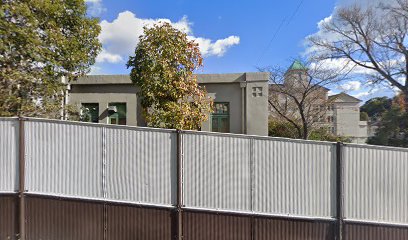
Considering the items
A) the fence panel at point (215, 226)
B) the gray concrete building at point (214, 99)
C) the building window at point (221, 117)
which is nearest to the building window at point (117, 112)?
the gray concrete building at point (214, 99)

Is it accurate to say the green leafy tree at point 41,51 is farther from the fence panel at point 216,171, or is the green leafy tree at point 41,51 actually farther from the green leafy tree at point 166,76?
the fence panel at point 216,171

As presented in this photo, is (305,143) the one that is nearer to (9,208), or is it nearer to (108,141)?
(108,141)

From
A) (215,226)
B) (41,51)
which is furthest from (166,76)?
(215,226)

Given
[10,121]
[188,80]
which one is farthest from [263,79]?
[10,121]

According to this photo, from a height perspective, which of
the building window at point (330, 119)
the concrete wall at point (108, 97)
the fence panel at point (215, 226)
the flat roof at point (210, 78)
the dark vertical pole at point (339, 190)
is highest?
→ the flat roof at point (210, 78)

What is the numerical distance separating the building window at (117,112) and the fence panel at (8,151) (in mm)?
8654

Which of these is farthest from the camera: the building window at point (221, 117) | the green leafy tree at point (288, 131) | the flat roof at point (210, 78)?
the green leafy tree at point (288, 131)

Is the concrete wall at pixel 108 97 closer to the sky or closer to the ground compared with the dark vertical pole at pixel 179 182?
closer to the sky

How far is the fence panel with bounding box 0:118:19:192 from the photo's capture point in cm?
461

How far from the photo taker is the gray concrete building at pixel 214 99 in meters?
12.3

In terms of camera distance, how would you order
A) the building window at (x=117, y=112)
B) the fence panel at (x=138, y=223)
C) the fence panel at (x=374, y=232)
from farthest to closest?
the building window at (x=117, y=112) < the fence panel at (x=138, y=223) < the fence panel at (x=374, y=232)

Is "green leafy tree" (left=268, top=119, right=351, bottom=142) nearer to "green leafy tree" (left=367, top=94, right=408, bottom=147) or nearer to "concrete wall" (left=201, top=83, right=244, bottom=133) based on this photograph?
"green leafy tree" (left=367, top=94, right=408, bottom=147)

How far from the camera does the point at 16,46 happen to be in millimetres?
6887

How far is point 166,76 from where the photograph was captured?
827cm
